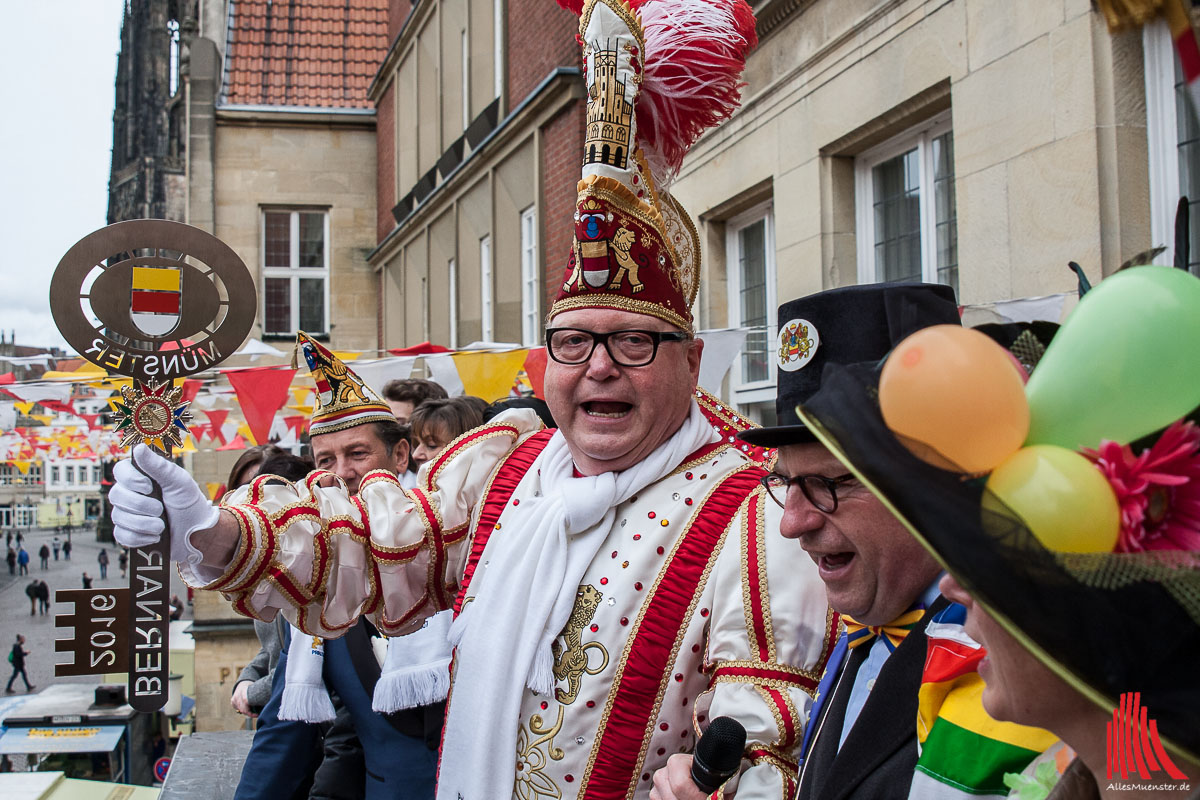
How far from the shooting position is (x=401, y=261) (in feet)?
55.1

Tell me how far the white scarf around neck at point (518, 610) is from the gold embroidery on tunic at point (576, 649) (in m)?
0.02

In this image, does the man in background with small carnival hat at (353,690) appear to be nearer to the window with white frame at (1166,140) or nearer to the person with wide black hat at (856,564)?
the person with wide black hat at (856,564)

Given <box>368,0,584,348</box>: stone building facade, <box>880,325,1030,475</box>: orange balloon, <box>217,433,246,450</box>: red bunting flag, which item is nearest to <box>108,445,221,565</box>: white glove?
<box>880,325,1030,475</box>: orange balloon

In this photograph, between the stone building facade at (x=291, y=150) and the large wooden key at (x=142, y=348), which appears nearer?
the large wooden key at (x=142, y=348)

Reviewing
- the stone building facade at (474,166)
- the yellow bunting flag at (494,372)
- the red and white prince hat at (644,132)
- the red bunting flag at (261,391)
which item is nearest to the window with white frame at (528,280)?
the stone building facade at (474,166)

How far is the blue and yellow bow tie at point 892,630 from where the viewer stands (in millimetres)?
1571

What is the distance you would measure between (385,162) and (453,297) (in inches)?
192

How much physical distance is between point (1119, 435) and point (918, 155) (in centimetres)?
461

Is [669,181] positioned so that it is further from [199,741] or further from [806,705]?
[199,741]

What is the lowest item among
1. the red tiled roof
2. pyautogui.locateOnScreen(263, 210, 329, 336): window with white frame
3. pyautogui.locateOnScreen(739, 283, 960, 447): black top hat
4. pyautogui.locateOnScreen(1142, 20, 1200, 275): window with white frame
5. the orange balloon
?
the orange balloon

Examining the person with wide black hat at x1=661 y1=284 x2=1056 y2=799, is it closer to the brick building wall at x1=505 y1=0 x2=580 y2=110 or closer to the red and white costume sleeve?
the red and white costume sleeve

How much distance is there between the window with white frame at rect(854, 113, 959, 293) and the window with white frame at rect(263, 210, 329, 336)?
13554 mm

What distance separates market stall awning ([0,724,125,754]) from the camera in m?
6.26

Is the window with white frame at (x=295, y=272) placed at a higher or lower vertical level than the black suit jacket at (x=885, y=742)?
higher
